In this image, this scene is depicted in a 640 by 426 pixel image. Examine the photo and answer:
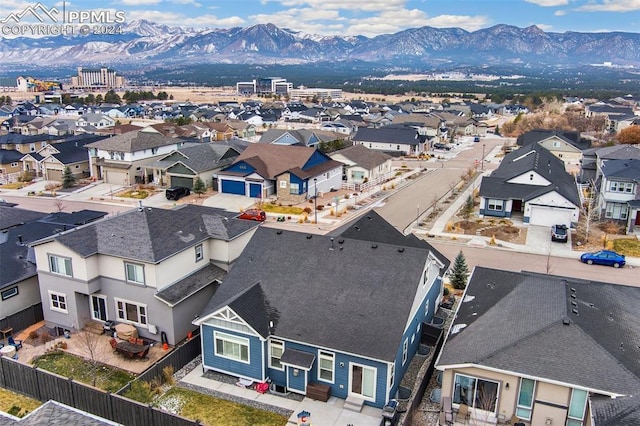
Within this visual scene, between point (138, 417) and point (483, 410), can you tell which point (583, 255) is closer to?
point (483, 410)

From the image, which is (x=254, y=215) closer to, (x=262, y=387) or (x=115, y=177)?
(x=115, y=177)

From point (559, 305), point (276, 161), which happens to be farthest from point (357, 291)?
point (276, 161)

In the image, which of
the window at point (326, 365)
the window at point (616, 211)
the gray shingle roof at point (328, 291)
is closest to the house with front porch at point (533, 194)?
the window at point (616, 211)

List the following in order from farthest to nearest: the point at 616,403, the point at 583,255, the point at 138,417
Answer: the point at 583,255
the point at 138,417
the point at 616,403

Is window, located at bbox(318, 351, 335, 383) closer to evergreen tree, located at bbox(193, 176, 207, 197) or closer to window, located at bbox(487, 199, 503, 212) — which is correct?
window, located at bbox(487, 199, 503, 212)

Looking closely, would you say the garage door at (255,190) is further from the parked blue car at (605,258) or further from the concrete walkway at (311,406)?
the concrete walkway at (311,406)

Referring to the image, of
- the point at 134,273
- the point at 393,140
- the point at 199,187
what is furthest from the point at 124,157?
the point at 393,140
